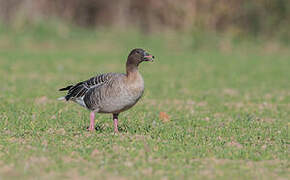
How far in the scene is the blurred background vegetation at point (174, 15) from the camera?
28.6 meters

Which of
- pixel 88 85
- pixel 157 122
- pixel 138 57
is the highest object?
pixel 138 57

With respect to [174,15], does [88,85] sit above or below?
below

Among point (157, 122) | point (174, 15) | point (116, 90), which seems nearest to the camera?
point (116, 90)

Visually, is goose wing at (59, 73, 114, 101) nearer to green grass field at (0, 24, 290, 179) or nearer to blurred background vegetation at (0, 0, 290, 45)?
green grass field at (0, 24, 290, 179)

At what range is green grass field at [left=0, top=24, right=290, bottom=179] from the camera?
694cm

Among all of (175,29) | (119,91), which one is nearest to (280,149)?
(119,91)

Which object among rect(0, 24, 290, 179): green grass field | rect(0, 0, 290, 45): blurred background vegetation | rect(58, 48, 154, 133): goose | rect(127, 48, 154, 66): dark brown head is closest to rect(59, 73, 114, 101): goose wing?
rect(58, 48, 154, 133): goose

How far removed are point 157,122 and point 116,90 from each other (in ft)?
6.89

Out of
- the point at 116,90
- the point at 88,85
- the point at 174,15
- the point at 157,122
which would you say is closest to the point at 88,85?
the point at 88,85

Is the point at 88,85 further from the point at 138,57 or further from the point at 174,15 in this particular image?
the point at 174,15

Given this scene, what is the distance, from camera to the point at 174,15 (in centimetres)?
3033

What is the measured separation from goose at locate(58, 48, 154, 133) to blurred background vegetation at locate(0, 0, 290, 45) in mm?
19272

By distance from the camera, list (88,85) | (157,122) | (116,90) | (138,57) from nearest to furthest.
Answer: (116,90) < (138,57) < (88,85) < (157,122)

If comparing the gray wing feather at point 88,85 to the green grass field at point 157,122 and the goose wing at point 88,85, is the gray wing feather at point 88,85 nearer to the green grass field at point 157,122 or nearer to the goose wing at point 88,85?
the goose wing at point 88,85
